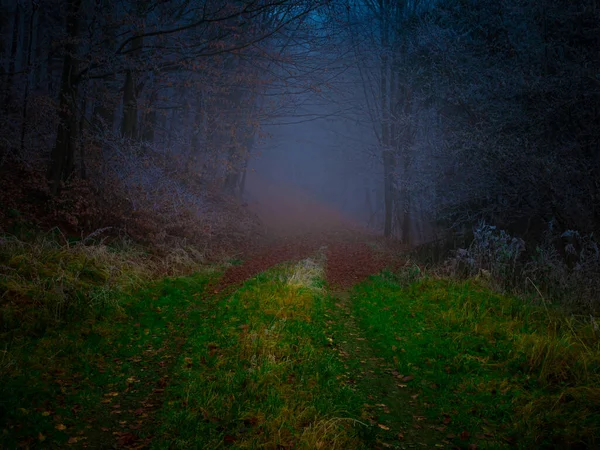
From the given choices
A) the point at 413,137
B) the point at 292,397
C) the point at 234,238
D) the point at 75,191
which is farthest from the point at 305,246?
the point at 292,397

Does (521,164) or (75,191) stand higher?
(521,164)

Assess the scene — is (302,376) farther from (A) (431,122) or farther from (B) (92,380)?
(A) (431,122)

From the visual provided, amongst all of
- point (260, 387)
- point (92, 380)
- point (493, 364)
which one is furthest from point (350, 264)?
point (92, 380)

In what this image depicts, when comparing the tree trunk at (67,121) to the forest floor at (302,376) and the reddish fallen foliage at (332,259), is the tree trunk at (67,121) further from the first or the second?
the forest floor at (302,376)

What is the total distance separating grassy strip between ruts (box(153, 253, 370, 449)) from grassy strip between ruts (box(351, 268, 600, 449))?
0.99 meters

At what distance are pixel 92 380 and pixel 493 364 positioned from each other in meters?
4.93

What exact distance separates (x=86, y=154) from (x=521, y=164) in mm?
11924

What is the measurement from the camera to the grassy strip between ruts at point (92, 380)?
3.63m

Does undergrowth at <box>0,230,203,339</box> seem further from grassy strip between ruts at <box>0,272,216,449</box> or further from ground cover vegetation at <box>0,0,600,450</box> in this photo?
grassy strip between ruts at <box>0,272,216,449</box>

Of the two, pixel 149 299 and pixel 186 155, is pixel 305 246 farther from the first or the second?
pixel 149 299

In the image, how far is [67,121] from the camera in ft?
33.5

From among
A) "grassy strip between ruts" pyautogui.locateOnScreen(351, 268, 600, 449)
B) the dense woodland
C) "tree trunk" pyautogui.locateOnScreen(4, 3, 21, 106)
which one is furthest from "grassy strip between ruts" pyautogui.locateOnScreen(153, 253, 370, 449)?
"tree trunk" pyautogui.locateOnScreen(4, 3, 21, 106)

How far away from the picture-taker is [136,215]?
422 inches

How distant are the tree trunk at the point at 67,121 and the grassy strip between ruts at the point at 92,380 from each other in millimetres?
5522
